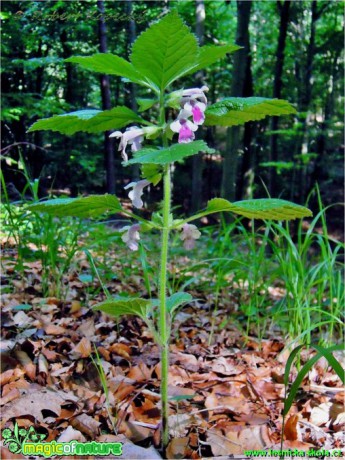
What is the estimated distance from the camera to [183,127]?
0.95 metres

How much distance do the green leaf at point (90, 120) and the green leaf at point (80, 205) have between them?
19cm

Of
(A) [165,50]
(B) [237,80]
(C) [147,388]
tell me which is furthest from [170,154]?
(B) [237,80]

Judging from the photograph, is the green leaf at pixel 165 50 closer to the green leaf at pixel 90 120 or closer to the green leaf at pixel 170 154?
the green leaf at pixel 90 120

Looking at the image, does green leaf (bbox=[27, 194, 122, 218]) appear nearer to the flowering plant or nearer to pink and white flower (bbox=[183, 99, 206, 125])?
the flowering plant

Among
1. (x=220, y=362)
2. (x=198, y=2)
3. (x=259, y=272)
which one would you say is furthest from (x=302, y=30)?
(x=220, y=362)

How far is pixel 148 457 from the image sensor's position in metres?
1.06

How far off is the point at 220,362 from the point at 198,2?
668 centimetres

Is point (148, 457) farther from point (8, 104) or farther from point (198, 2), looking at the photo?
point (198, 2)

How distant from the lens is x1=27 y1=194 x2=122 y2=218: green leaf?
3.18 feet

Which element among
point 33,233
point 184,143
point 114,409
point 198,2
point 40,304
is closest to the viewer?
point 184,143

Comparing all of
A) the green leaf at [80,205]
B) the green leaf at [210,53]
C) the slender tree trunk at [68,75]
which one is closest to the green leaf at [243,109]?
the green leaf at [210,53]

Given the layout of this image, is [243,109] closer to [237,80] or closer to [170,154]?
[170,154]

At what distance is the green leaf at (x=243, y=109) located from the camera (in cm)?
97

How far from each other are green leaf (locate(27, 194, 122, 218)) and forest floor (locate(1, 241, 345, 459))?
1.44ft
